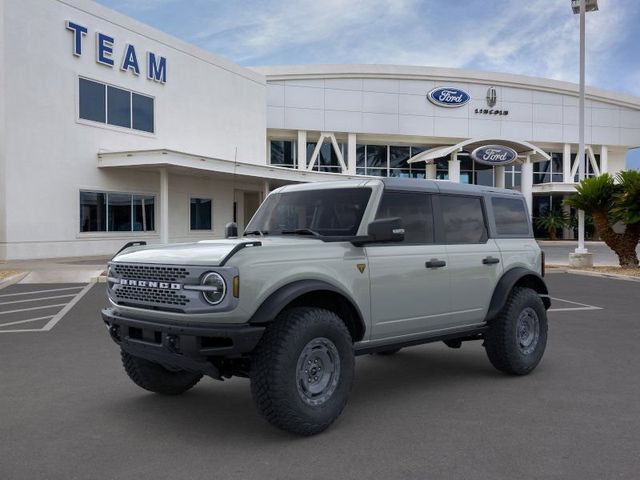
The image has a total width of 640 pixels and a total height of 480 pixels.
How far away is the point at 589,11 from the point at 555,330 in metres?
17.3

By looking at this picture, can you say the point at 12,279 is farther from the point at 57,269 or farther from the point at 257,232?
the point at 257,232

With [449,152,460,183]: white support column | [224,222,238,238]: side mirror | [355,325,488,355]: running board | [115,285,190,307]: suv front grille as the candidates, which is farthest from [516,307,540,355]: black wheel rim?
[449,152,460,183]: white support column

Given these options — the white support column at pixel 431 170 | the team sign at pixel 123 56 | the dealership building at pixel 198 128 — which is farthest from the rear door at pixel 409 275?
the white support column at pixel 431 170

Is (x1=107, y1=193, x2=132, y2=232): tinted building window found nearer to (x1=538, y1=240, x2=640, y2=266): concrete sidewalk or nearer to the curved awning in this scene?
(x1=538, y1=240, x2=640, y2=266): concrete sidewalk

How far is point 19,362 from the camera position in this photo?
22.3 ft

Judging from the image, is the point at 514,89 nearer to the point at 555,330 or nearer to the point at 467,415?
the point at 555,330

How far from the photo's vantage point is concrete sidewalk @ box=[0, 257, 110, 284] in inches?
635

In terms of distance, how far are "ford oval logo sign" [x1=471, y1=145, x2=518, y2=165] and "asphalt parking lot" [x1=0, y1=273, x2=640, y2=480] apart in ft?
91.1

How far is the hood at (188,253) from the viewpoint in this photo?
167 inches

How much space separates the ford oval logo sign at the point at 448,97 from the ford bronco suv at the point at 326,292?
3671 centimetres

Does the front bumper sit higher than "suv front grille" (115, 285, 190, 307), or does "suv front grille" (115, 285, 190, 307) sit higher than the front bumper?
"suv front grille" (115, 285, 190, 307)

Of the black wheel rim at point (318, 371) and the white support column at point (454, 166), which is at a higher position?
the white support column at point (454, 166)

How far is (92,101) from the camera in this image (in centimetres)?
2347

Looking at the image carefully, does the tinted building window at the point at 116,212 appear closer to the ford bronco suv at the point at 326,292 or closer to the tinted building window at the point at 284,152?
the tinted building window at the point at 284,152
